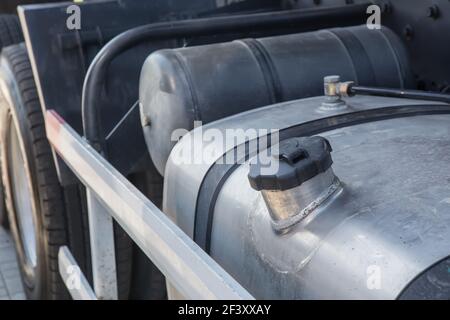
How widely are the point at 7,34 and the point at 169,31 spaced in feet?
5.88

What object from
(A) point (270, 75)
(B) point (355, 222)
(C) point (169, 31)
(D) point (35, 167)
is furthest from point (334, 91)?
(D) point (35, 167)

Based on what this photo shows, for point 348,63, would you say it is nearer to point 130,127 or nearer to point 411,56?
point 411,56

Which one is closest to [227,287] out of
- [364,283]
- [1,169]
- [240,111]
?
[364,283]

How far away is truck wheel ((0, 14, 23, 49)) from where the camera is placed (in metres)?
3.22

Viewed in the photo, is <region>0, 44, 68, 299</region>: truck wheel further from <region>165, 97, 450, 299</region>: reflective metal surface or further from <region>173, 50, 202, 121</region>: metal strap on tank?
<region>165, 97, 450, 299</region>: reflective metal surface

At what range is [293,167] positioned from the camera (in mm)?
940

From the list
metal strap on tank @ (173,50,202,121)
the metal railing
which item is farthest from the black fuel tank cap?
metal strap on tank @ (173,50,202,121)

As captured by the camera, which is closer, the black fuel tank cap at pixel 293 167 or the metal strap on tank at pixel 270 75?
the black fuel tank cap at pixel 293 167

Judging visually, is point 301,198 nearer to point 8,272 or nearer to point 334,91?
point 334,91

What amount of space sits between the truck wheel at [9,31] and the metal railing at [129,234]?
1.53 metres

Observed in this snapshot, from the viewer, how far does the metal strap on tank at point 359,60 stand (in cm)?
159

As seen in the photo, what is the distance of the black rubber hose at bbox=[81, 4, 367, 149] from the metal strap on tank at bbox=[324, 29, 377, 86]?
0.76ft

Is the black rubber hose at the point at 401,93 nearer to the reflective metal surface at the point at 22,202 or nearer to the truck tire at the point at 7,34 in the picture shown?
the reflective metal surface at the point at 22,202

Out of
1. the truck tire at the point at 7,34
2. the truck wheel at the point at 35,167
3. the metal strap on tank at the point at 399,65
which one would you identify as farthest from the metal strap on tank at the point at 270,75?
the truck tire at the point at 7,34
